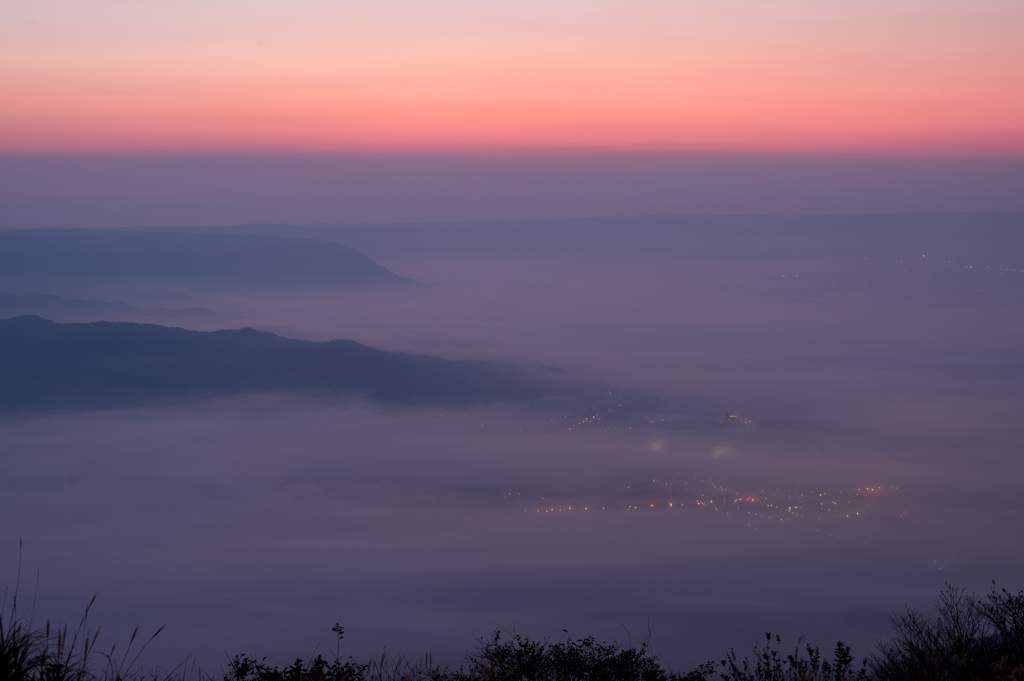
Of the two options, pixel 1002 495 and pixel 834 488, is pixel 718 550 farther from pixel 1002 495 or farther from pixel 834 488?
pixel 1002 495

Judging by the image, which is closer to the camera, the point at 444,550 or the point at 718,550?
the point at 718,550

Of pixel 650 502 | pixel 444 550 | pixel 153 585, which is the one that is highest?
pixel 650 502

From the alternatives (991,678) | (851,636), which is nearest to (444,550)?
(851,636)

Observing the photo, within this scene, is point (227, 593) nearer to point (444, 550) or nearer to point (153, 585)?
point (153, 585)

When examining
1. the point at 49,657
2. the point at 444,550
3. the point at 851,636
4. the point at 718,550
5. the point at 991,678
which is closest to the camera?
the point at 49,657

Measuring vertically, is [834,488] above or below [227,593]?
above

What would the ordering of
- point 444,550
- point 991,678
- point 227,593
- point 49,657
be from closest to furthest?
point 49,657
point 991,678
point 227,593
point 444,550
